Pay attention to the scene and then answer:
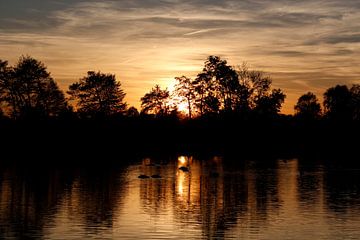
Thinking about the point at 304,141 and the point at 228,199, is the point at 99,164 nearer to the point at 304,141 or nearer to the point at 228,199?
the point at 228,199

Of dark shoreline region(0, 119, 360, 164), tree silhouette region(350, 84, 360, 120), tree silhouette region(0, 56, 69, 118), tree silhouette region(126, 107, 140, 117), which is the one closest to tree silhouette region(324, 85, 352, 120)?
tree silhouette region(350, 84, 360, 120)

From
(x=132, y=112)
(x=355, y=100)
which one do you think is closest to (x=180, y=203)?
(x=132, y=112)

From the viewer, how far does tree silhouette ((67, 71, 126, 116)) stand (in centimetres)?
15125

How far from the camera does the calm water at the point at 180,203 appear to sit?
4378cm

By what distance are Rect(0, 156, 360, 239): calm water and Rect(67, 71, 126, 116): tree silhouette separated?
5870 centimetres

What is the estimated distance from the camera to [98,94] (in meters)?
153

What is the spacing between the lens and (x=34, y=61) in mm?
133000

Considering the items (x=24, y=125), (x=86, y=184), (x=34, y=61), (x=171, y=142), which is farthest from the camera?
(x=171, y=142)

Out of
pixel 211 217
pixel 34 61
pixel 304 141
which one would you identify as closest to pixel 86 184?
pixel 211 217

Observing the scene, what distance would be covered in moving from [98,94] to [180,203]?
9752cm

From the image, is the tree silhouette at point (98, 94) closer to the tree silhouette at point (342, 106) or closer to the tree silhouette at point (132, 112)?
the tree silhouette at point (132, 112)

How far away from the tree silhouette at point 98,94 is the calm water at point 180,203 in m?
58.7

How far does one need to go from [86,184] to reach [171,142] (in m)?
77.7

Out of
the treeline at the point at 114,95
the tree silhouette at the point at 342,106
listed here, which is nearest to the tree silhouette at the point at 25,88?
the treeline at the point at 114,95
